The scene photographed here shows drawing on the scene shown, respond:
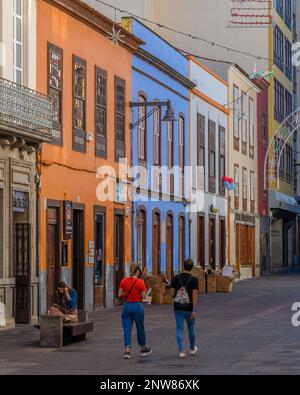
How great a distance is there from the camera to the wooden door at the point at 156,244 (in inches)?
1571

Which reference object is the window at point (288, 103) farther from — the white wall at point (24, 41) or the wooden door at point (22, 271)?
the wooden door at point (22, 271)

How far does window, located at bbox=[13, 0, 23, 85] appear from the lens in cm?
2647

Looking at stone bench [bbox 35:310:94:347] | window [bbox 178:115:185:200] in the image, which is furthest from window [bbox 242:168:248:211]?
stone bench [bbox 35:310:94:347]

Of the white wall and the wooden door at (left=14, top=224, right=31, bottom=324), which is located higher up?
the white wall

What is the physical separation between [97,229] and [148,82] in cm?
737

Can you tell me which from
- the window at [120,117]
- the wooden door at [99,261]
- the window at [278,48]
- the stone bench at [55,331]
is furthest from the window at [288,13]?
the stone bench at [55,331]

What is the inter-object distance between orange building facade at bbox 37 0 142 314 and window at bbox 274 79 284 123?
103 feet

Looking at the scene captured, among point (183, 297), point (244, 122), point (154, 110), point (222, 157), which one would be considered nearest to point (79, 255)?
point (154, 110)

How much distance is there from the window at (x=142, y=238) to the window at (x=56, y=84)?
8.84m

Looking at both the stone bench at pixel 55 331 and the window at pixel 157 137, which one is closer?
the stone bench at pixel 55 331

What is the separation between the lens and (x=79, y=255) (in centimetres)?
3120

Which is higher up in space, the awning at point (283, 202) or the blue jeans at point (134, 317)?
the awning at point (283, 202)

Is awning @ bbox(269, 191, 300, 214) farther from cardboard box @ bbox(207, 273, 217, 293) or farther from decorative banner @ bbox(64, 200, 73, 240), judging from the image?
decorative banner @ bbox(64, 200, 73, 240)

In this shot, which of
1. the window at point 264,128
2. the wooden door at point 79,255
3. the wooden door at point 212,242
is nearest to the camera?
the wooden door at point 79,255
